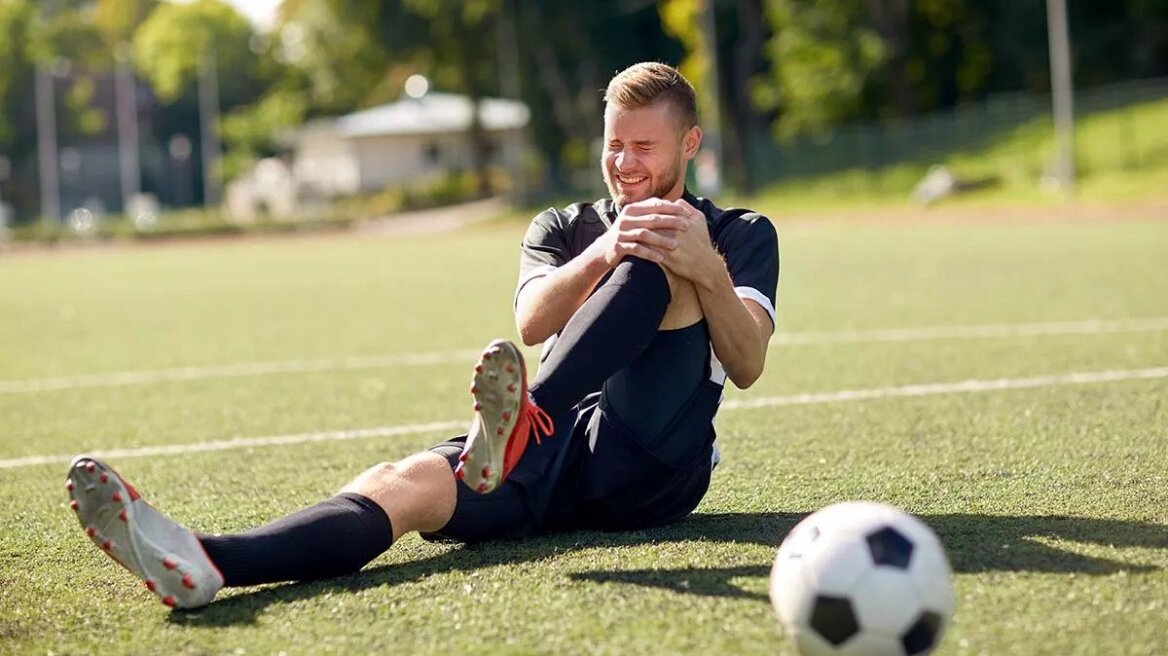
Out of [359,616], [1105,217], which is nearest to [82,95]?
[1105,217]

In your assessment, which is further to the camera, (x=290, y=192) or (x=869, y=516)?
(x=290, y=192)

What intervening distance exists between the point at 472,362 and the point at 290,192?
226 feet

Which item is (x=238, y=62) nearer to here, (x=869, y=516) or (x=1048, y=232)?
(x=1048, y=232)

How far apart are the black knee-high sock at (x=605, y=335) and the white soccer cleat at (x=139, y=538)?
101 cm

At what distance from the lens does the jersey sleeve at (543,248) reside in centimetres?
450

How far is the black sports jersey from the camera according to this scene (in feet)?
14.6

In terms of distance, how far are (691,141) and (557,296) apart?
68 centimetres

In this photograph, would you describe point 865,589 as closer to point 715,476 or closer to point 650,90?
point 650,90

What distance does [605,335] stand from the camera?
13.0 ft

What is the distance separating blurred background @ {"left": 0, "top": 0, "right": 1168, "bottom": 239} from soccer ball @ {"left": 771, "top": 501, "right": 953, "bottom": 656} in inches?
1128

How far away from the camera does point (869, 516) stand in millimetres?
3254

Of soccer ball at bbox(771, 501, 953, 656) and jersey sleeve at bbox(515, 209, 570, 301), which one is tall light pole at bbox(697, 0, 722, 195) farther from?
soccer ball at bbox(771, 501, 953, 656)

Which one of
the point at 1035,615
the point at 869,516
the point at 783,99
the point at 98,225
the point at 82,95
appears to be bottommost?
the point at 1035,615

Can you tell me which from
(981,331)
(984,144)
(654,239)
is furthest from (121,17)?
(654,239)
